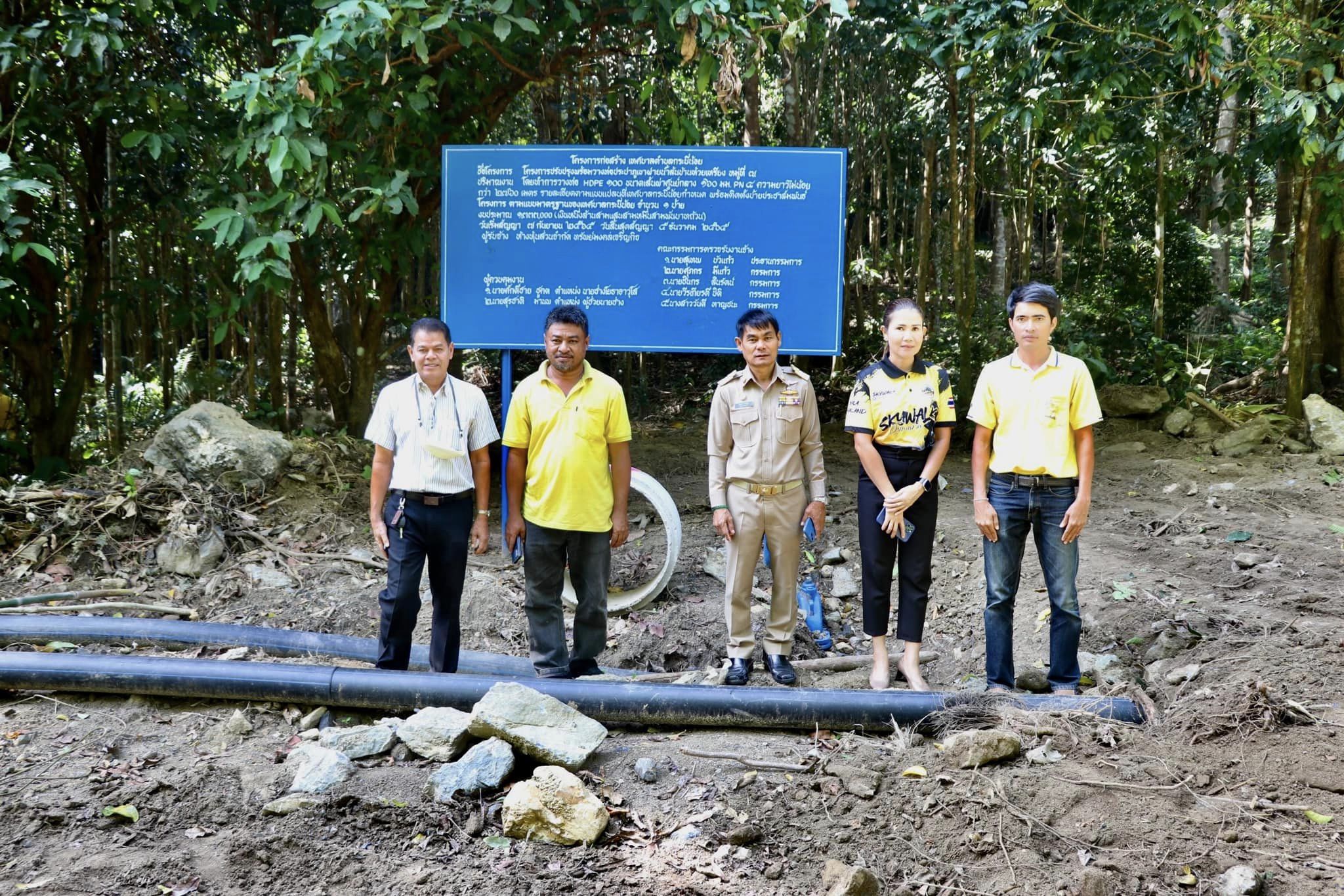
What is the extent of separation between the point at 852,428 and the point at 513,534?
1429 mm

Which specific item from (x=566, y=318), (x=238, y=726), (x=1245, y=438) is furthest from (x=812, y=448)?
(x=1245, y=438)

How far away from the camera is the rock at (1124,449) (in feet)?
25.8

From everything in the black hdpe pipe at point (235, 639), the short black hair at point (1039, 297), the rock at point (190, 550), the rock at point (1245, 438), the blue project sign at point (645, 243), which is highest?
the blue project sign at point (645, 243)

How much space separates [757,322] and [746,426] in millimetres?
412

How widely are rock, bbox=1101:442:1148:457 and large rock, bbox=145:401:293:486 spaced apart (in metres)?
6.09

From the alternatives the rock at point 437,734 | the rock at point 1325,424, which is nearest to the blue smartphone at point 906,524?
the rock at point 437,734

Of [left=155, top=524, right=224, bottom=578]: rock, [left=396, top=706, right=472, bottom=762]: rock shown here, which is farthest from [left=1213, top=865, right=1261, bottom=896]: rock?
[left=155, top=524, right=224, bottom=578]: rock

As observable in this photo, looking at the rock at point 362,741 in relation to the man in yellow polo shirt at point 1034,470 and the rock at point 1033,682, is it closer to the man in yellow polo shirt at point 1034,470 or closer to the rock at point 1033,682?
the man in yellow polo shirt at point 1034,470

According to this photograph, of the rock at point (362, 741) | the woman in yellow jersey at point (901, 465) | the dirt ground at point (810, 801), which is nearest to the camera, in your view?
the dirt ground at point (810, 801)

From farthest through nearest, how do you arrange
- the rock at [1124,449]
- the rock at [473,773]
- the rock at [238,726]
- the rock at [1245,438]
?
the rock at [1124,449], the rock at [1245,438], the rock at [238,726], the rock at [473,773]

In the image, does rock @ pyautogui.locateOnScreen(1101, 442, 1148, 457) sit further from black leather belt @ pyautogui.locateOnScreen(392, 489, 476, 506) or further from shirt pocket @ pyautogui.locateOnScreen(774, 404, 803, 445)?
black leather belt @ pyautogui.locateOnScreen(392, 489, 476, 506)

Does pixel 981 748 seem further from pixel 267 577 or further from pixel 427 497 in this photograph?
pixel 267 577

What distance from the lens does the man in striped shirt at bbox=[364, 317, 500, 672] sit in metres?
3.88

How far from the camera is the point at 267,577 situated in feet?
18.7
